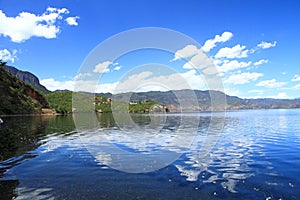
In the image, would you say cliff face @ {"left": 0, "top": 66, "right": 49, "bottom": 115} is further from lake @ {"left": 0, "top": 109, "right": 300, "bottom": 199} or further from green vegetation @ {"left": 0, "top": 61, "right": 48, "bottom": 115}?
lake @ {"left": 0, "top": 109, "right": 300, "bottom": 199}

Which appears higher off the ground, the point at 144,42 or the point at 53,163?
the point at 144,42

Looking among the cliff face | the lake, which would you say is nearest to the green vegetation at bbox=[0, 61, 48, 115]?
the cliff face

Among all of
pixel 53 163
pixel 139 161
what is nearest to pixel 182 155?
pixel 139 161

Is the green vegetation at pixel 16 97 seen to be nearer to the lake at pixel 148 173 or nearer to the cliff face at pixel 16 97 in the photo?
the cliff face at pixel 16 97

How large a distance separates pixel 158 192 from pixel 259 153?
1657 cm

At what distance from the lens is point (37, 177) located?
17.2 m

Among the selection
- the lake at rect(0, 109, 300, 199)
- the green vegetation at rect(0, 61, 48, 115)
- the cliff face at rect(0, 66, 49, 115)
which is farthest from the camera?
the cliff face at rect(0, 66, 49, 115)

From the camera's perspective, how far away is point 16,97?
5940 inches

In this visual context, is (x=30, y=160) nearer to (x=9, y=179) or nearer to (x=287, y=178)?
(x=9, y=179)

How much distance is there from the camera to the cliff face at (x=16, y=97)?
5353 inches

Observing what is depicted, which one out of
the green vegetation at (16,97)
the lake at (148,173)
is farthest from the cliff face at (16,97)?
the lake at (148,173)

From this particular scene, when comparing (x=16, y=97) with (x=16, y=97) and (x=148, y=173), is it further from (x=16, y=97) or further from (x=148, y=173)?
(x=148, y=173)

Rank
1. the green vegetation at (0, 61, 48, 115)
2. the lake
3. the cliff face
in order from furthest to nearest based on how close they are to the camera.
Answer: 1. the cliff face
2. the green vegetation at (0, 61, 48, 115)
3. the lake

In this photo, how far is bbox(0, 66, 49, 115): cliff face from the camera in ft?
446
